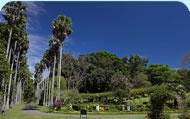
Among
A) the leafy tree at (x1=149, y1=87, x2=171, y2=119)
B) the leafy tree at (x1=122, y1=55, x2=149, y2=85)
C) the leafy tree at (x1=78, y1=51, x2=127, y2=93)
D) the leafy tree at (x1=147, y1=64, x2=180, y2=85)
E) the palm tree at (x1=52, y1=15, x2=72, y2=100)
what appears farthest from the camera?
the leafy tree at (x1=122, y1=55, x2=149, y2=85)

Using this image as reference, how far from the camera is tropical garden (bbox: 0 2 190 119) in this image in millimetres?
Answer: 12422

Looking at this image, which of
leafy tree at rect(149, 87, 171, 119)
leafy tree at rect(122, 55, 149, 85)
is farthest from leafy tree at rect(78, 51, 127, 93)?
leafy tree at rect(149, 87, 171, 119)

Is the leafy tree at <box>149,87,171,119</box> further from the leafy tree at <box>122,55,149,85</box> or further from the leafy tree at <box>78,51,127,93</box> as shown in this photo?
the leafy tree at <box>122,55,149,85</box>

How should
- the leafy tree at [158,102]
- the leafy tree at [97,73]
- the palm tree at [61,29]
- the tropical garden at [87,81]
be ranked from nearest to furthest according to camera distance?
1. the leafy tree at [158,102]
2. the tropical garden at [87,81]
3. the palm tree at [61,29]
4. the leafy tree at [97,73]

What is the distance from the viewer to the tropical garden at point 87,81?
12422mm

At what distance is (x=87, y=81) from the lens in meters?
44.4

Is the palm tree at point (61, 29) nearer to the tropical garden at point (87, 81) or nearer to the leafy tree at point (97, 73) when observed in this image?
the tropical garden at point (87, 81)

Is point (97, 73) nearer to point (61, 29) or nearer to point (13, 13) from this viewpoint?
point (61, 29)

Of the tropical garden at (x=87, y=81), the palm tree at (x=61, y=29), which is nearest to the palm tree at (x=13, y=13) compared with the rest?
the tropical garden at (x=87, y=81)

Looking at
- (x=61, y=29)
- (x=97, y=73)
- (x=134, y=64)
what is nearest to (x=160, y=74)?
(x=134, y=64)

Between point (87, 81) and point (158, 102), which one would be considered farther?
point (87, 81)

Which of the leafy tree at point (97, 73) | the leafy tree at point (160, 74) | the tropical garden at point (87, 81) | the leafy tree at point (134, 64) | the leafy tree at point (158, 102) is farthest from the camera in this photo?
the leafy tree at point (134, 64)

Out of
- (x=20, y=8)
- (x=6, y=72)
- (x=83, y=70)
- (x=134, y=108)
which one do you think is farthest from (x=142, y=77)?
(x=6, y=72)

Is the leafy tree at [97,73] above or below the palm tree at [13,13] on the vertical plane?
below
